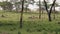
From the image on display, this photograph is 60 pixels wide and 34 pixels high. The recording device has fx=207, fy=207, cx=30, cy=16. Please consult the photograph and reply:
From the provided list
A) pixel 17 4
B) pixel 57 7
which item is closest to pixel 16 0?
pixel 17 4

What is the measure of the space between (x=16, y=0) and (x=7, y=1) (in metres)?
Answer: 2.99

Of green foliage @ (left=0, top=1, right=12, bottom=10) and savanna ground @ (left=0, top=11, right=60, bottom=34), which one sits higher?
green foliage @ (left=0, top=1, right=12, bottom=10)

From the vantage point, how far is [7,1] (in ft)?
222

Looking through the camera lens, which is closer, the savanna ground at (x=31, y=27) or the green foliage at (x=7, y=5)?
the savanna ground at (x=31, y=27)

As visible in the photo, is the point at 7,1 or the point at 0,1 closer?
the point at 0,1

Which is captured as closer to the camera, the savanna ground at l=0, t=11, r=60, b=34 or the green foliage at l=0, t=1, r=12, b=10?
the savanna ground at l=0, t=11, r=60, b=34

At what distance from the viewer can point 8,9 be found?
229ft

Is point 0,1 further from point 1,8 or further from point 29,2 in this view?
point 29,2

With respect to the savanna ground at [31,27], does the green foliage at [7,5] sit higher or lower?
higher

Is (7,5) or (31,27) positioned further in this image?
(7,5)

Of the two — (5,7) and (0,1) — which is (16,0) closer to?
(5,7)

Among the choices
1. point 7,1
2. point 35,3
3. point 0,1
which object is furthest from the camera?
point 35,3

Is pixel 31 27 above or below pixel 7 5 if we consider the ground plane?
below

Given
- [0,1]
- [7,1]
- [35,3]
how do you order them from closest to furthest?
1. [0,1]
2. [7,1]
3. [35,3]
